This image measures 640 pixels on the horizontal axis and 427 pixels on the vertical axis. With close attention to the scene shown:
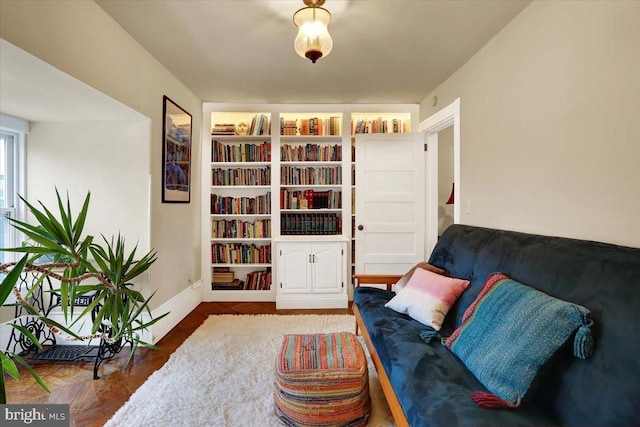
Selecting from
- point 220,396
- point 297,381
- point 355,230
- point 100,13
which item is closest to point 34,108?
point 100,13

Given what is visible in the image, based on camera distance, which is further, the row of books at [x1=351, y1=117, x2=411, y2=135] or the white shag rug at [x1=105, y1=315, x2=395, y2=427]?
the row of books at [x1=351, y1=117, x2=411, y2=135]

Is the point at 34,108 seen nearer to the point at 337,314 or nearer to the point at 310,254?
the point at 310,254

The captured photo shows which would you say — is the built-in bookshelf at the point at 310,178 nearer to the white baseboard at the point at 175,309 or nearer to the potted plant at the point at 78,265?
the white baseboard at the point at 175,309

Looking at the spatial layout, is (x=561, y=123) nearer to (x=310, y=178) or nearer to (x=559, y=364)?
(x=559, y=364)

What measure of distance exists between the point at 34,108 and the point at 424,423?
318 centimetres

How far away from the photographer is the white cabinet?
3.26 metres

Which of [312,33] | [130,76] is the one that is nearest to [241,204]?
[130,76]

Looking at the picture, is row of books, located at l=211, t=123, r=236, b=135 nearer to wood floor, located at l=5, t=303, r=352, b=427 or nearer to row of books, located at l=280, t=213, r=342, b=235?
row of books, located at l=280, t=213, r=342, b=235

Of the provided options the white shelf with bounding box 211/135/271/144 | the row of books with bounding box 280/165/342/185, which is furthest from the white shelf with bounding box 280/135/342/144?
the row of books with bounding box 280/165/342/185

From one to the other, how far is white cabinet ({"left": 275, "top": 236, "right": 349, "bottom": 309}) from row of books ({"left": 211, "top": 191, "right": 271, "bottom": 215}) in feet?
1.80

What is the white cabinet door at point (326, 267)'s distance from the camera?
3262 millimetres

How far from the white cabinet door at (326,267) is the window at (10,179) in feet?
8.86

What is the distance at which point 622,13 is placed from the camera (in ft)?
4.03

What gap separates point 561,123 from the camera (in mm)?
1533
